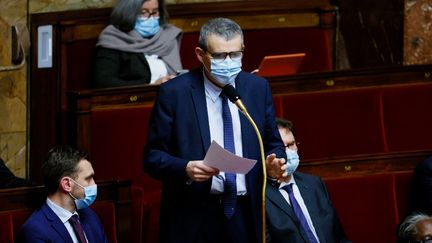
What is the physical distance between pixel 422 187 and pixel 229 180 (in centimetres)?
62

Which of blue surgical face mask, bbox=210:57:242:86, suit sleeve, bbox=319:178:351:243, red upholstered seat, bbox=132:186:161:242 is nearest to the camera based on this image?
blue surgical face mask, bbox=210:57:242:86

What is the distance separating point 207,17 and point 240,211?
1.36 m

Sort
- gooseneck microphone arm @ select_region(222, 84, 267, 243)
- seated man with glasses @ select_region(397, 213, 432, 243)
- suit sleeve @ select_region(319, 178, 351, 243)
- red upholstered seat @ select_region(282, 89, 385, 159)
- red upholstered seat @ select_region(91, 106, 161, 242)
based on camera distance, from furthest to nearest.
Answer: red upholstered seat @ select_region(282, 89, 385, 159) < red upholstered seat @ select_region(91, 106, 161, 242) < suit sleeve @ select_region(319, 178, 351, 243) < seated man with glasses @ select_region(397, 213, 432, 243) < gooseneck microphone arm @ select_region(222, 84, 267, 243)

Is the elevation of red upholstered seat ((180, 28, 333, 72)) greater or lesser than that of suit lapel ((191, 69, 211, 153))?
greater

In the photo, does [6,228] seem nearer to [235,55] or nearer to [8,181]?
[8,181]

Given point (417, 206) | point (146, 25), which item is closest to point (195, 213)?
point (417, 206)

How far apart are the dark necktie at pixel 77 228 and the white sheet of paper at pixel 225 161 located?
Result: 1.14ft

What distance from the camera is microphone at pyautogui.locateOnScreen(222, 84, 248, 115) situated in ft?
5.80

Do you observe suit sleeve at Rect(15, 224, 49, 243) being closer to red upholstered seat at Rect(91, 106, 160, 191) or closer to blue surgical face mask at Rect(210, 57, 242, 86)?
blue surgical face mask at Rect(210, 57, 242, 86)

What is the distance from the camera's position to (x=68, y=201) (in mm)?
2043

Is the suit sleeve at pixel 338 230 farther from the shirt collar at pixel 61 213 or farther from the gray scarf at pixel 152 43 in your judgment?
the gray scarf at pixel 152 43

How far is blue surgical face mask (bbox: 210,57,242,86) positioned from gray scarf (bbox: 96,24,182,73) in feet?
3.50

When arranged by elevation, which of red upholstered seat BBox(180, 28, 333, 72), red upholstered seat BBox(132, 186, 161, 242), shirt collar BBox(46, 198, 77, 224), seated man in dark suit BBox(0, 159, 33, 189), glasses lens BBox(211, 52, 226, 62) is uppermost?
glasses lens BBox(211, 52, 226, 62)

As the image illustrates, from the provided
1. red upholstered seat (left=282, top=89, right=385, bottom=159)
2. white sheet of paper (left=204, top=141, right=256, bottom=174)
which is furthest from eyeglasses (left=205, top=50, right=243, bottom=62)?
red upholstered seat (left=282, top=89, right=385, bottom=159)
